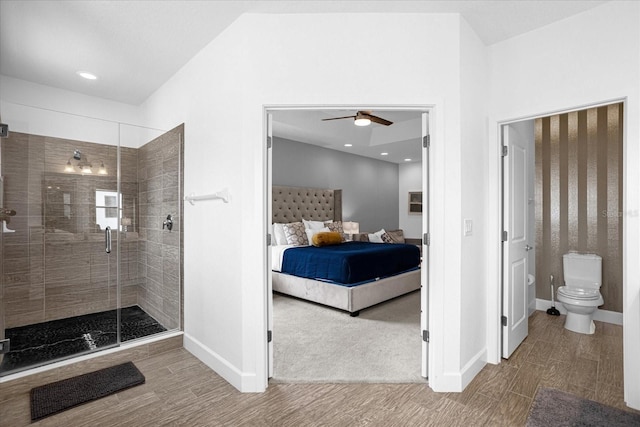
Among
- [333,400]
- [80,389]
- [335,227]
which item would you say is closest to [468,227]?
[333,400]

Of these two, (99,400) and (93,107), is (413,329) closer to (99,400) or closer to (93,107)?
(99,400)

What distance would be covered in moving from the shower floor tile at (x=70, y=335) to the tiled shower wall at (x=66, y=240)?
3.1 inches

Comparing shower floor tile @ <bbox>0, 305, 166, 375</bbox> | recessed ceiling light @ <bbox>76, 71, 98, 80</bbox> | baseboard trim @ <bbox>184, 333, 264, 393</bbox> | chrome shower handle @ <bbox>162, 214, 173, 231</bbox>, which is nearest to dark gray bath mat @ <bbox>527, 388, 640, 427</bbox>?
baseboard trim @ <bbox>184, 333, 264, 393</bbox>

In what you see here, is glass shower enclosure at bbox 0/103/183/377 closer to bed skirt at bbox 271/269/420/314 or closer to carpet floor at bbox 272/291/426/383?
carpet floor at bbox 272/291/426/383

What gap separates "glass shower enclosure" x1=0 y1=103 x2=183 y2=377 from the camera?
2732 millimetres

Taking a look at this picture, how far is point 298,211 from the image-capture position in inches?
236

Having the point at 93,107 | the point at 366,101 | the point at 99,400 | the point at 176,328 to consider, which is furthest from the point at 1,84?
the point at 366,101

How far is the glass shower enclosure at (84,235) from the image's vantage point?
2732 millimetres

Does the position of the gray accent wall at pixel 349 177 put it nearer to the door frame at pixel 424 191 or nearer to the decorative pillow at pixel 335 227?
the decorative pillow at pixel 335 227

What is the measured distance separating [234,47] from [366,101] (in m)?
1.06

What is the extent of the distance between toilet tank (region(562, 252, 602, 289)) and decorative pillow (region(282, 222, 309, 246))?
342cm

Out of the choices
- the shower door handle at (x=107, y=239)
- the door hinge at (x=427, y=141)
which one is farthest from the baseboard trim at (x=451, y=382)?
the shower door handle at (x=107, y=239)

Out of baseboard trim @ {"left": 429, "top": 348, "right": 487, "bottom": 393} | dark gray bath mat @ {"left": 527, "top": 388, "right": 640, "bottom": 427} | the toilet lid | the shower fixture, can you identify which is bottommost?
dark gray bath mat @ {"left": 527, "top": 388, "right": 640, "bottom": 427}

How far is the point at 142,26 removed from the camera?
2.46 m
